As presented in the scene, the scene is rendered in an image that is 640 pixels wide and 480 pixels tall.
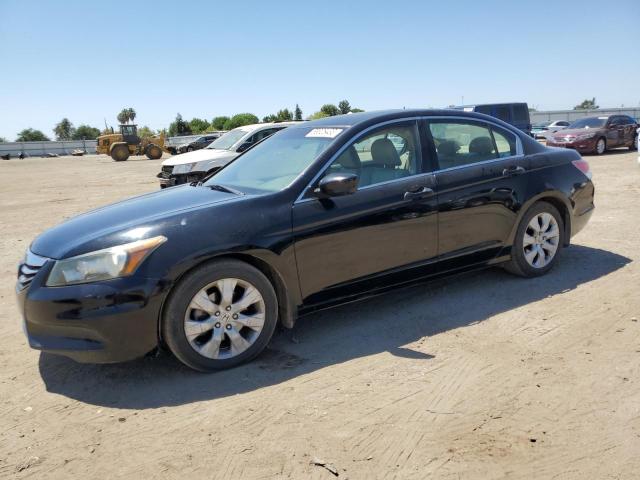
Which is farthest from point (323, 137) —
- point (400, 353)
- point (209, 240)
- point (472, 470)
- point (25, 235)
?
point (25, 235)

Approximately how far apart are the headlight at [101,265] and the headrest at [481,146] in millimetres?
2916

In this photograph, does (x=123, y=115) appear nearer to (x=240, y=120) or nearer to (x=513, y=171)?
(x=240, y=120)

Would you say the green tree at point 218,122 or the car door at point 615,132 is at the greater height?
the green tree at point 218,122

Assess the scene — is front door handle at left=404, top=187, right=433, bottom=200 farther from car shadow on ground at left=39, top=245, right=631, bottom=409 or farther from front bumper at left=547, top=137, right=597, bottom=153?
front bumper at left=547, top=137, right=597, bottom=153

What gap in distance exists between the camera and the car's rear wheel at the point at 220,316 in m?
3.28

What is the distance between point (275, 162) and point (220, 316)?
1.50 meters

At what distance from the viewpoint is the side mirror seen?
3658mm

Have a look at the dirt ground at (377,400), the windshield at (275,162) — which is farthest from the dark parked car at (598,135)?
the windshield at (275,162)

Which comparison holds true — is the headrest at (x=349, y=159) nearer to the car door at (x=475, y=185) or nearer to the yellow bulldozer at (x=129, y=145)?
the car door at (x=475, y=185)

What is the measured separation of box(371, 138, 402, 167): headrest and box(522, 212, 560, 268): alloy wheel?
150 centimetres

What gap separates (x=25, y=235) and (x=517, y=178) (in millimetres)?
7590

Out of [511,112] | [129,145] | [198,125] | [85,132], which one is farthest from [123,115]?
[511,112]

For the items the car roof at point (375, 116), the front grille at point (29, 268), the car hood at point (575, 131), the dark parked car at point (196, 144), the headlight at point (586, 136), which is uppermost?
the dark parked car at point (196, 144)

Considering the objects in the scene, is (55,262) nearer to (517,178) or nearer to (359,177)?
(359,177)
